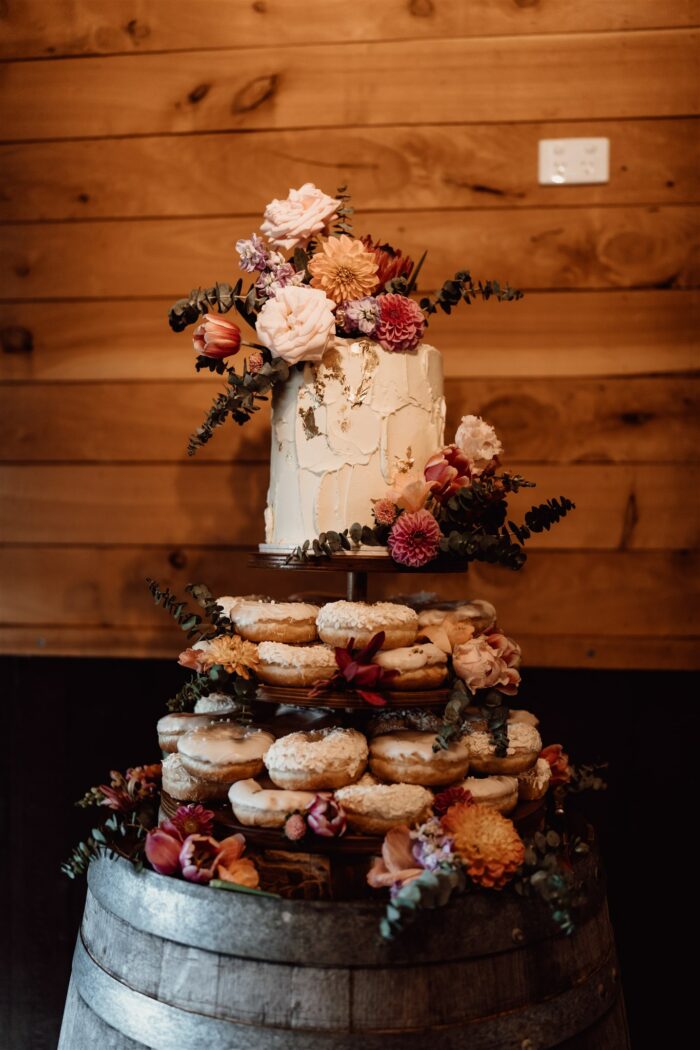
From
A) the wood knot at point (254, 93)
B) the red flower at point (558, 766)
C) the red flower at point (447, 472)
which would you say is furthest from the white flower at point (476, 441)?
the wood knot at point (254, 93)

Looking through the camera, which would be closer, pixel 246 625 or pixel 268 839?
pixel 268 839

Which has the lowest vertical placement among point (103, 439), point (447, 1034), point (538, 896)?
point (447, 1034)

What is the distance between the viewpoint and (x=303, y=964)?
3.17 feet

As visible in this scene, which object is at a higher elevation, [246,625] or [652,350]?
[652,350]

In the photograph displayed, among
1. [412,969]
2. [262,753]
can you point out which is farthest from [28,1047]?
[412,969]

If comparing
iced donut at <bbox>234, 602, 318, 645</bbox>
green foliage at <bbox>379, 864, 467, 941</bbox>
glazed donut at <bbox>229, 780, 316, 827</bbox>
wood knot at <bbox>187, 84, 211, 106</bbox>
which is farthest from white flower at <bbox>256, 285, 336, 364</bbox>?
wood knot at <bbox>187, 84, 211, 106</bbox>

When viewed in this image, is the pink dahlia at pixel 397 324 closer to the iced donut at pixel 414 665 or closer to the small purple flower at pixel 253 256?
the small purple flower at pixel 253 256

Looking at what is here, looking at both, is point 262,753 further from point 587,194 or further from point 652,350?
point 587,194

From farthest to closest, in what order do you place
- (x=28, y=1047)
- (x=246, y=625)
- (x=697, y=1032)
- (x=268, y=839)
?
(x=28, y=1047)
(x=697, y=1032)
(x=246, y=625)
(x=268, y=839)

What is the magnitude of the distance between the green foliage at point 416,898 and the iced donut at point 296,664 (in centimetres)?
28

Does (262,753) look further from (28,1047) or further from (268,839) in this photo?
(28,1047)

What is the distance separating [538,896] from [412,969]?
169 millimetres

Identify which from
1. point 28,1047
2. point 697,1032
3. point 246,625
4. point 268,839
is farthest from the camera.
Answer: point 28,1047

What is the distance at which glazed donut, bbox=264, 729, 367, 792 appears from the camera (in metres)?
1.09
